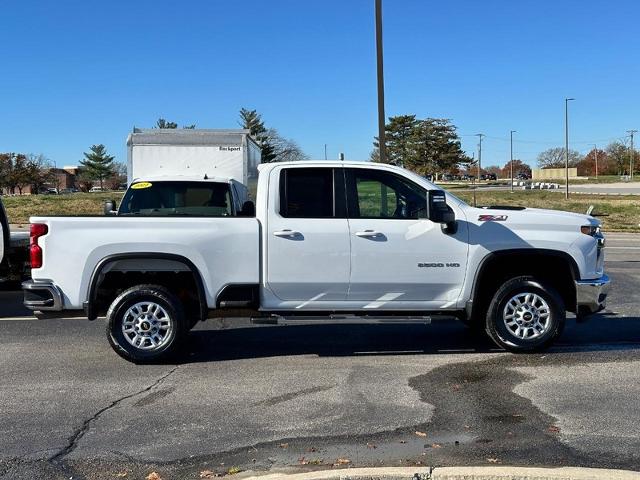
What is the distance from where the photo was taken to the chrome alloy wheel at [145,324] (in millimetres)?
6664

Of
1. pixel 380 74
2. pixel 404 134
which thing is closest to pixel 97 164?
pixel 404 134

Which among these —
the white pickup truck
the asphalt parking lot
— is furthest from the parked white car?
the white pickup truck

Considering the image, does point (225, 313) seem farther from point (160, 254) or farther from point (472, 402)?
point (472, 402)

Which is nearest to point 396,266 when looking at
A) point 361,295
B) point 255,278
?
point 361,295

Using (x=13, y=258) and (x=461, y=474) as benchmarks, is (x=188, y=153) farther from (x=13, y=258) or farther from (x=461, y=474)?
(x=461, y=474)

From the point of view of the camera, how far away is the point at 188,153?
12938 millimetres

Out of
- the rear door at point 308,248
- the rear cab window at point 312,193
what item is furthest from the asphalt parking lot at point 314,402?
the rear cab window at point 312,193

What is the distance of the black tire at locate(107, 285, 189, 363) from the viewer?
661 centimetres

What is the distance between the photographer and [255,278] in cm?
665

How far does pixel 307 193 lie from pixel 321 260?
72cm

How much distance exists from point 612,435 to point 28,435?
13.6 ft

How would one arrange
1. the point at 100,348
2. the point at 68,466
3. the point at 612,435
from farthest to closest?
the point at 100,348
the point at 612,435
the point at 68,466

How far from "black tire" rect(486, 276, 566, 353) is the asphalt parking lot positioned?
0.18 meters

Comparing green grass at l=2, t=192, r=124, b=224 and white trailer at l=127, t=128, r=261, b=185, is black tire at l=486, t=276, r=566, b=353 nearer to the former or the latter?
white trailer at l=127, t=128, r=261, b=185
